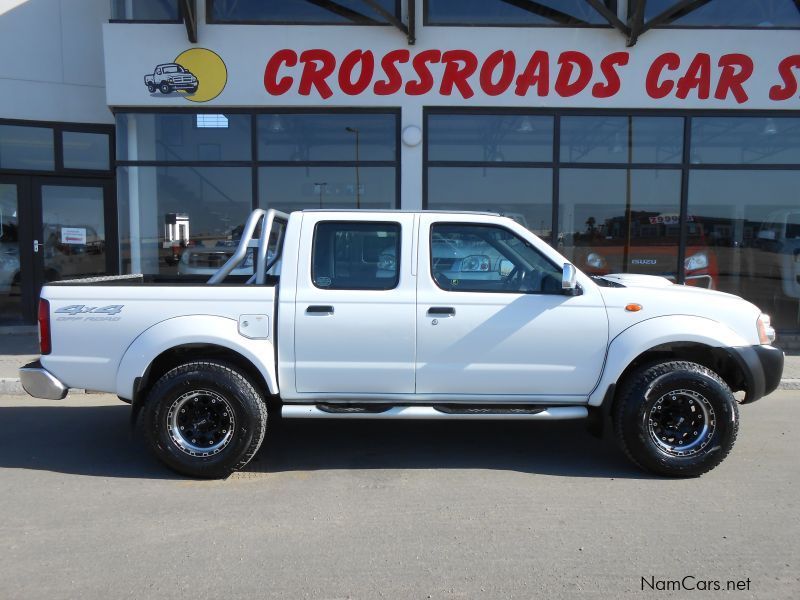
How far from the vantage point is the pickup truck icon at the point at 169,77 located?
9.20 metres

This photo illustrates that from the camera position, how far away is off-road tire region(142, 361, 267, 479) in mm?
4297

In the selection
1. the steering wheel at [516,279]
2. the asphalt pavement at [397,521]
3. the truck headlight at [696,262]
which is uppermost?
the truck headlight at [696,262]

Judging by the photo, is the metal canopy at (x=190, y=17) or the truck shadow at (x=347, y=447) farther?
the metal canopy at (x=190, y=17)

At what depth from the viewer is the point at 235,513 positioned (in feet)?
12.7

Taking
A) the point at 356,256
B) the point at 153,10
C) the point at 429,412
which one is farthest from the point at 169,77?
the point at 429,412

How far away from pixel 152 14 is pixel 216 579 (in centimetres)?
879

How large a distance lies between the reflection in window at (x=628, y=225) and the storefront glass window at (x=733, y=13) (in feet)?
7.40

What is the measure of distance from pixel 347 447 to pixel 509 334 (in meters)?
1.72

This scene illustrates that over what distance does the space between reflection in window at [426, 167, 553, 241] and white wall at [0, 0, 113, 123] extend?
534cm

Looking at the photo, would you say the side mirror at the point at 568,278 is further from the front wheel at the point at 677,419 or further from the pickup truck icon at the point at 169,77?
the pickup truck icon at the point at 169,77

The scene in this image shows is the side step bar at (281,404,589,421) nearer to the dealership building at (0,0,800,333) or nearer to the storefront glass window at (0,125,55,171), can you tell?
the dealership building at (0,0,800,333)

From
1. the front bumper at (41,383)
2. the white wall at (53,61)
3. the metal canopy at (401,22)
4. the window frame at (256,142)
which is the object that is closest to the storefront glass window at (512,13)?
the metal canopy at (401,22)

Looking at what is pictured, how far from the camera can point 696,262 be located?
9.88m

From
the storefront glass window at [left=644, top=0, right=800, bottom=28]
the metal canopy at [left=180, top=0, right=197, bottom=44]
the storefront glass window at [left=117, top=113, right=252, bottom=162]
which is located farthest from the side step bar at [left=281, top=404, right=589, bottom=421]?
the storefront glass window at [left=644, top=0, right=800, bottom=28]
